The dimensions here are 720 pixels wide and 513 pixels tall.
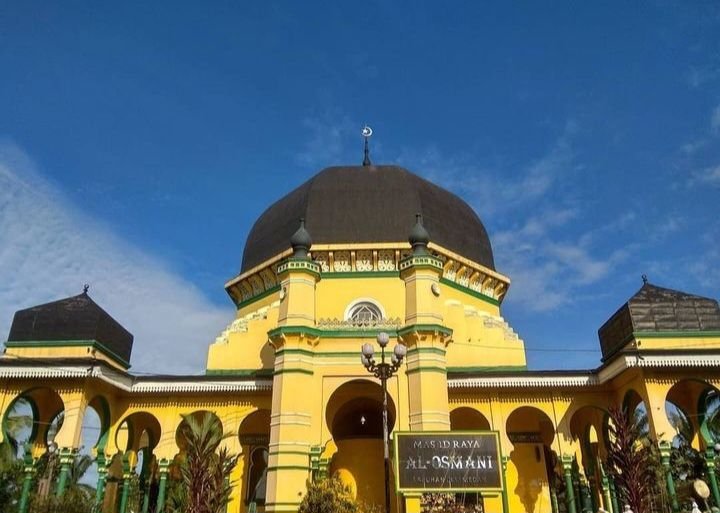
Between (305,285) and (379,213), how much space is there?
18.0 ft

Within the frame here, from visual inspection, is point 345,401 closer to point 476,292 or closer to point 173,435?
point 173,435

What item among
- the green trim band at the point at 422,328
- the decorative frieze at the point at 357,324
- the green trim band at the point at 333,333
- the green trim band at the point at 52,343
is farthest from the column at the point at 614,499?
the green trim band at the point at 52,343

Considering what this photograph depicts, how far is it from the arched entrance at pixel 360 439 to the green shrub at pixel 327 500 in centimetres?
295

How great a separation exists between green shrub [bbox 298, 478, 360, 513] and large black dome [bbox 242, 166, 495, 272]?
364 inches

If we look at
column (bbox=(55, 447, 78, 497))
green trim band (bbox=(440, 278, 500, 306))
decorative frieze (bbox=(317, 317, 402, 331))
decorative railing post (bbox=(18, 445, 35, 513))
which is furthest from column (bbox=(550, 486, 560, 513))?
decorative railing post (bbox=(18, 445, 35, 513))

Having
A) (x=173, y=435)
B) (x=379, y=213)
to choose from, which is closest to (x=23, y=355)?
(x=173, y=435)

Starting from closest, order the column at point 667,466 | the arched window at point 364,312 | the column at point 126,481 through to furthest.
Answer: the column at point 667,466 → the column at point 126,481 → the arched window at point 364,312

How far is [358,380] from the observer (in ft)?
57.1

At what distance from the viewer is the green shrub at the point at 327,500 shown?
547 inches

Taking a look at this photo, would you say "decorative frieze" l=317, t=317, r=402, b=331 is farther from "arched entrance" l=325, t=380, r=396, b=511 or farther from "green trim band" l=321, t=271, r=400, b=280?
"green trim band" l=321, t=271, r=400, b=280

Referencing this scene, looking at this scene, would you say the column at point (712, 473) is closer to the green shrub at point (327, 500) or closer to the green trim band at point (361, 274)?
the green shrub at point (327, 500)

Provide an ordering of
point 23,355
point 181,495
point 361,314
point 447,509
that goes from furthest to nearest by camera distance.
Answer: point 361,314, point 23,355, point 181,495, point 447,509

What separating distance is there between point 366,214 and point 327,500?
11241 mm

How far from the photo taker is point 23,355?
18.0 m
